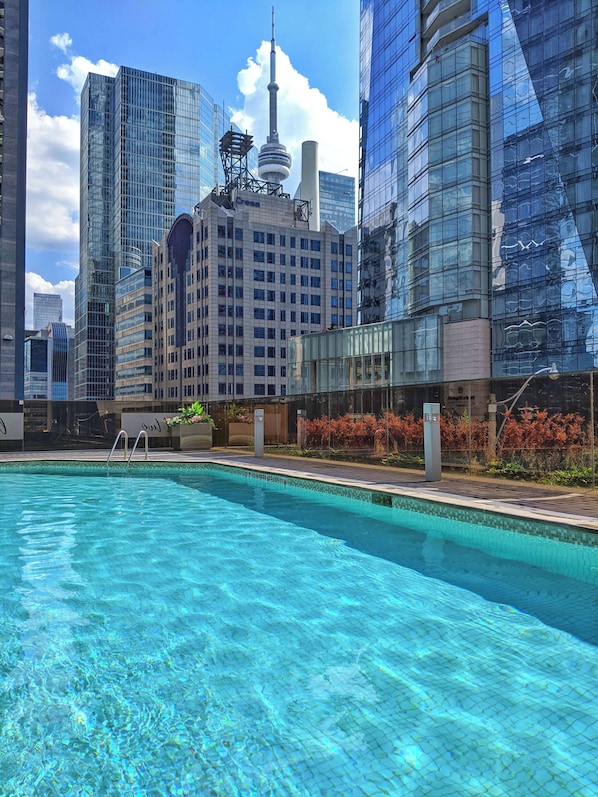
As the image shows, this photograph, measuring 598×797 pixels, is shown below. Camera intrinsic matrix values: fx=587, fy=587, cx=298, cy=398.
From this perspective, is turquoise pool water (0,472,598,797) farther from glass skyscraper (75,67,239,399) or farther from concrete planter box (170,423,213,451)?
glass skyscraper (75,67,239,399)

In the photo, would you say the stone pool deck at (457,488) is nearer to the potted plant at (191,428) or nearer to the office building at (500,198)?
the potted plant at (191,428)

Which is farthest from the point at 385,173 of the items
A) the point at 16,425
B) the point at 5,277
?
the point at 16,425

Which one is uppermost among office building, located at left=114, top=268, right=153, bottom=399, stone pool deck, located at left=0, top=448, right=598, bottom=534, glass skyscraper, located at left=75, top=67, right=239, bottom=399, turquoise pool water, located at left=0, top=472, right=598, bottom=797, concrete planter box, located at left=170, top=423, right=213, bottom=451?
glass skyscraper, located at left=75, top=67, right=239, bottom=399

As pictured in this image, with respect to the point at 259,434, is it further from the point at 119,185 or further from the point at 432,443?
the point at 119,185

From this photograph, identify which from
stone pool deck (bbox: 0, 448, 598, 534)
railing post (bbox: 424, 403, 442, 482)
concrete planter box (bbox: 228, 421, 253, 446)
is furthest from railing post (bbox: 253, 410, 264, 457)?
railing post (bbox: 424, 403, 442, 482)

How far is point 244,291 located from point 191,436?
71.9m

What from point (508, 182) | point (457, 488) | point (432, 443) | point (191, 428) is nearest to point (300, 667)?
point (457, 488)

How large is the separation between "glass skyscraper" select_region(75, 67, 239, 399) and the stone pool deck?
13487 cm

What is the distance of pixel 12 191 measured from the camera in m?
60.9

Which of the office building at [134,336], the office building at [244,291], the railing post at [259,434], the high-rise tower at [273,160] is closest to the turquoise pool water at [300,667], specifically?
the railing post at [259,434]

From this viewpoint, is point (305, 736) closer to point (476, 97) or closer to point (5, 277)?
point (476, 97)

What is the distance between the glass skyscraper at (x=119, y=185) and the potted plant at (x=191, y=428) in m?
127

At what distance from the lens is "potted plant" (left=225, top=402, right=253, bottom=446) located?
976 inches

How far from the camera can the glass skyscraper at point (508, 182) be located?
138ft
